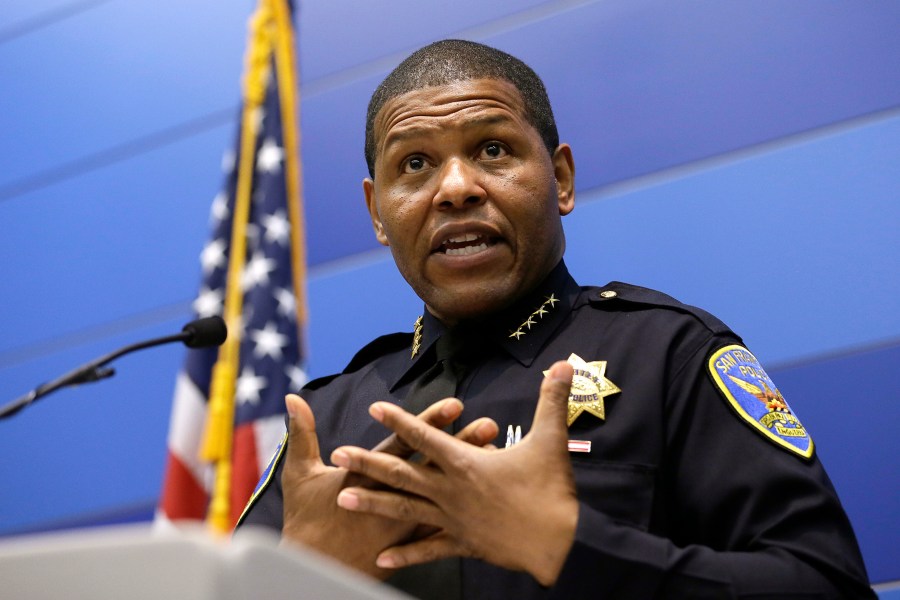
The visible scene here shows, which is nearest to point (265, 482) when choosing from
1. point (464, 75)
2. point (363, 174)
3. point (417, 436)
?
point (417, 436)

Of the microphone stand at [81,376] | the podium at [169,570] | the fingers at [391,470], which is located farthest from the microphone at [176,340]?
the podium at [169,570]

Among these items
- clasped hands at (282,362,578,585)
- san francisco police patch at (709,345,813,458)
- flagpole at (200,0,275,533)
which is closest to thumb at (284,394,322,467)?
clasped hands at (282,362,578,585)

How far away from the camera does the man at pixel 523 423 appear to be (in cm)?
96

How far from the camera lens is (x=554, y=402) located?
980 mm

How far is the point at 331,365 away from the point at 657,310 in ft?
4.34

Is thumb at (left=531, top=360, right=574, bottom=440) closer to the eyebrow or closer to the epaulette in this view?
the epaulette

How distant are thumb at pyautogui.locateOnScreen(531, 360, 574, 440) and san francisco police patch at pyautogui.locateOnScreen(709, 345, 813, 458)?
0.30 meters

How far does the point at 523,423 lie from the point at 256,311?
1.38 metres

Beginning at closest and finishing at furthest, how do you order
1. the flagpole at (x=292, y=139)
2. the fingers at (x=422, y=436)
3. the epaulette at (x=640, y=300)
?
the fingers at (x=422, y=436), the epaulette at (x=640, y=300), the flagpole at (x=292, y=139)

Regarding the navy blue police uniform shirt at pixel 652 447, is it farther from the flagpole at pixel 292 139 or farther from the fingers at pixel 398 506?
the flagpole at pixel 292 139

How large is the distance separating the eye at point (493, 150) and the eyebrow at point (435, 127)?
0.11ft

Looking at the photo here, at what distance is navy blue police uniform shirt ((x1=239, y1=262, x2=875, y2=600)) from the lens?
1.01m

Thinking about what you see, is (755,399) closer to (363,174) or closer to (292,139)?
(363,174)

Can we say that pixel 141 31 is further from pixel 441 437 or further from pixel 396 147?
pixel 441 437
